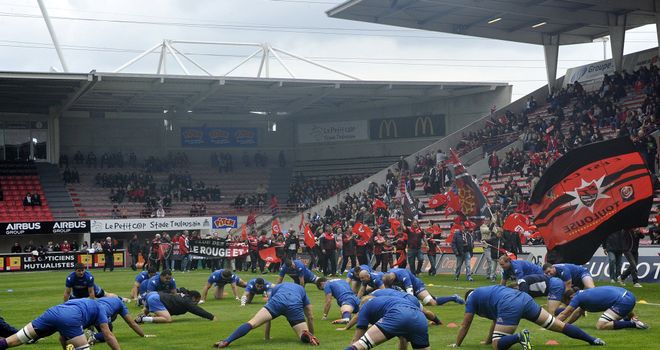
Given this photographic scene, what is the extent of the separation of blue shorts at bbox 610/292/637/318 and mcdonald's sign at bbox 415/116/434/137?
152 ft

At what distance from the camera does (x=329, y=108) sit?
2611 inches

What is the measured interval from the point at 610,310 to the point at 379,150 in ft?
160

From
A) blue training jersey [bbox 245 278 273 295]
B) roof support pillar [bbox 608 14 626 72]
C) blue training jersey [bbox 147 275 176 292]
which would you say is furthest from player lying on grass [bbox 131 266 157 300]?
roof support pillar [bbox 608 14 626 72]

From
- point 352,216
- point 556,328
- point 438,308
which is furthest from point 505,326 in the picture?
point 352,216

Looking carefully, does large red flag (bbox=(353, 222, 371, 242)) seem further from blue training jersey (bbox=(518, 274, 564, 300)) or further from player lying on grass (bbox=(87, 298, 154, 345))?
player lying on grass (bbox=(87, 298, 154, 345))

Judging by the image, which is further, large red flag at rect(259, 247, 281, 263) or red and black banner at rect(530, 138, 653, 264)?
large red flag at rect(259, 247, 281, 263)

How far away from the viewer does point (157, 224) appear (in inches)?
2154

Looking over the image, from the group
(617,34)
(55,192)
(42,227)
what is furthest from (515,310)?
(55,192)

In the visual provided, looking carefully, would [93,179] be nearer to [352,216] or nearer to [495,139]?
[352,216]

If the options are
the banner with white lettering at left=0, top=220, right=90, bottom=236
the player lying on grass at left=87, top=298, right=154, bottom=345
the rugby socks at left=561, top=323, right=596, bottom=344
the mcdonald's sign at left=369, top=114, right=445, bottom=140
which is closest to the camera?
the rugby socks at left=561, top=323, right=596, bottom=344

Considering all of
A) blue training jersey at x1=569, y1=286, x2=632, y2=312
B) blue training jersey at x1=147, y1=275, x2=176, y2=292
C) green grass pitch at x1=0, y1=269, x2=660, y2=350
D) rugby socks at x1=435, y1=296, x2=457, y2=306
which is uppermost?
blue training jersey at x1=569, y1=286, x2=632, y2=312

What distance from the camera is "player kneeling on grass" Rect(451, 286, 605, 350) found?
14.0m

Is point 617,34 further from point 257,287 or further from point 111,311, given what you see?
point 111,311

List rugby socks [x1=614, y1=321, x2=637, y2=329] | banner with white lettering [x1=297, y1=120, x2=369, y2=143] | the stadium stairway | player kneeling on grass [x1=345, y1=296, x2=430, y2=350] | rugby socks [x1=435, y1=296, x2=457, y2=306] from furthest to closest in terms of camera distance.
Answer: banner with white lettering [x1=297, y1=120, x2=369, y2=143]
the stadium stairway
rugby socks [x1=435, y1=296, x2=457, y2=306]
rugby socks [x1=614, y1=321, x2=637, y2=329]
player kneeling on grass [x1=345, y1=296, x2=430, y2=350]
